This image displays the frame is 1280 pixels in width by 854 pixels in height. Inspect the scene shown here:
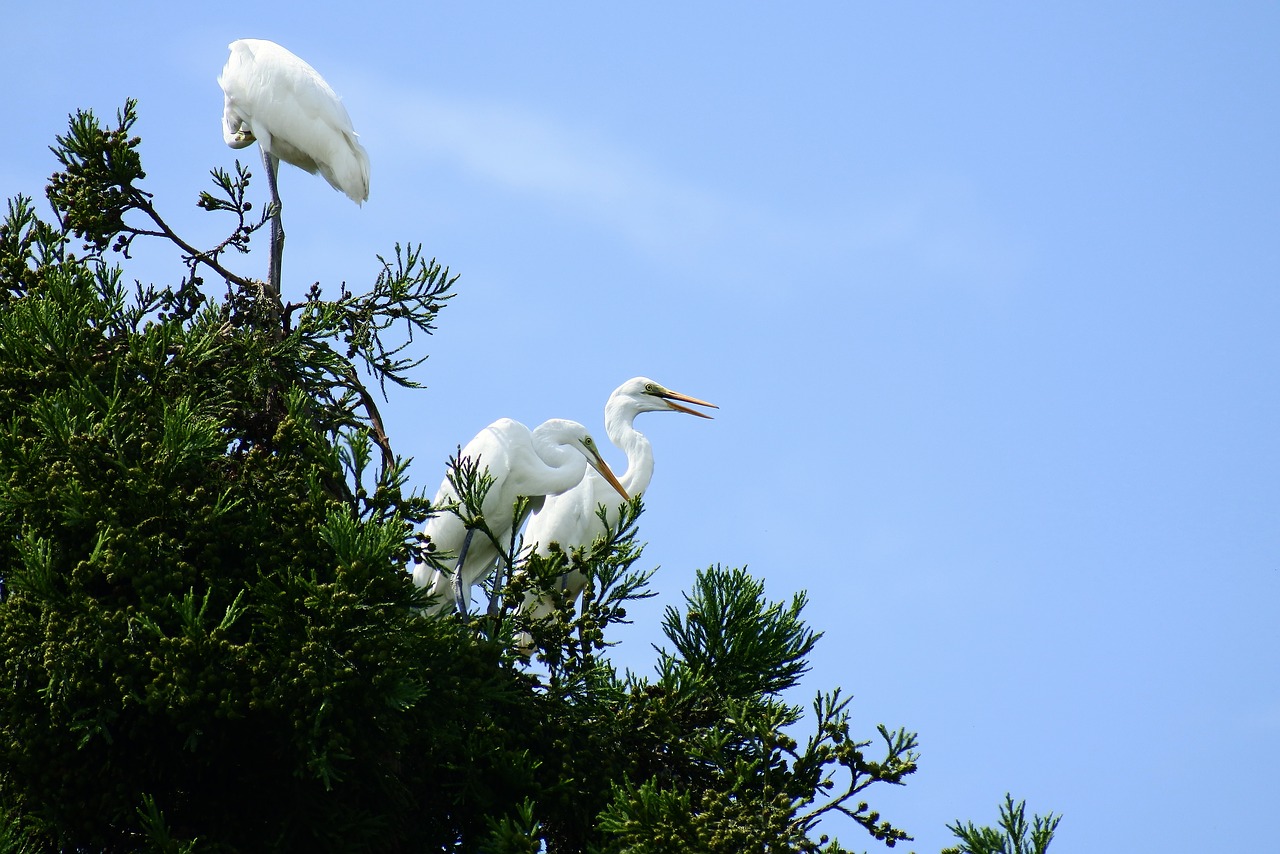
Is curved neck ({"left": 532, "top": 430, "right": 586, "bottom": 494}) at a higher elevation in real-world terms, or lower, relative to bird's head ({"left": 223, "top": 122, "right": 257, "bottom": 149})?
lower

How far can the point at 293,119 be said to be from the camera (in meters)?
7.90

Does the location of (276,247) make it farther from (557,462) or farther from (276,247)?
(557,462)

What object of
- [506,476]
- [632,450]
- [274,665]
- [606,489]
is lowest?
[274,665]

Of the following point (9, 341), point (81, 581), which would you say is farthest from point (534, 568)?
point (9, 341)

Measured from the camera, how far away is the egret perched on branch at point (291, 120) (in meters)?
7.90

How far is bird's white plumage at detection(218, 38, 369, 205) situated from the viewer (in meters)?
7.91

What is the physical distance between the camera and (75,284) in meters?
5.39

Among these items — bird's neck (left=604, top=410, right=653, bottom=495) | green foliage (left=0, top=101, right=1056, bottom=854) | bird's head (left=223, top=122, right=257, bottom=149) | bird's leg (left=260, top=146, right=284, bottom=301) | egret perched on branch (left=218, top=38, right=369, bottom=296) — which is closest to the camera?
green foliage (left=0, top=101, right=1056, bottom=854)

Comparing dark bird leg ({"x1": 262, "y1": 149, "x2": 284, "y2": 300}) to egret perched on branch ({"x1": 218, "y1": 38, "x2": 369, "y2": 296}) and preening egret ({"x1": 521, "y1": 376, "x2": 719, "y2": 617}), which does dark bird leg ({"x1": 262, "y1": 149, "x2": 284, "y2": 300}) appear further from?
preening egret ({"x1": 521, "y1": 376, "x2": 719, "y2": 617})

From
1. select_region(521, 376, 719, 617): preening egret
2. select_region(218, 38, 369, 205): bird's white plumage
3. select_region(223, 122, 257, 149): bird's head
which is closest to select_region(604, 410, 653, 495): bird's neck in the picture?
select_region(521, 376, 719, 617): preening egret

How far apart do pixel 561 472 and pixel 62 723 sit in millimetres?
3172

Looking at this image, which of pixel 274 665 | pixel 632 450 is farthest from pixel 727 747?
pixel 632 450

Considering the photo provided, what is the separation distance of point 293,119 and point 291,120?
0.04 feet

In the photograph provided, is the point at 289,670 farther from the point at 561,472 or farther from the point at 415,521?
the point at 561,472
